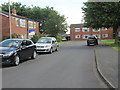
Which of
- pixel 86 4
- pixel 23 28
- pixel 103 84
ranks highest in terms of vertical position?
pixel 86 4

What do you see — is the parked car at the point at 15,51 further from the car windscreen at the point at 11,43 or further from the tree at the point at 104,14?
the tree at the point at 104,14

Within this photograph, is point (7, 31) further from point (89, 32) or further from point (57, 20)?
point (89, 32)

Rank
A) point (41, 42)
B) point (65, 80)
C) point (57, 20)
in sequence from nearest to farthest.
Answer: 1. point (65, 80)
2. point (41, 42)
3. point (57, 20)

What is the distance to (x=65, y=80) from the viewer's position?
292 inches

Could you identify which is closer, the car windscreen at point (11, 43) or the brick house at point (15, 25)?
the car windscreen at point (11, 43)

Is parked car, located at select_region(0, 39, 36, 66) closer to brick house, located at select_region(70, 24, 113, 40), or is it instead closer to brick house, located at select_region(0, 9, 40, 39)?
brick house, located at select_region(0, 9, 40, 39)

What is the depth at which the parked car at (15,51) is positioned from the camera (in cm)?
1080

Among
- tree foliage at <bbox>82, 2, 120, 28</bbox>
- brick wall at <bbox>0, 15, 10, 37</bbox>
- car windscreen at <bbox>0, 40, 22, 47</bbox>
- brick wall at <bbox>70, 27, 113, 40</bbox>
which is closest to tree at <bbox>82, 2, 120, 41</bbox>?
tree foliage at <bbox>82, 2, 120, 28</bbox>

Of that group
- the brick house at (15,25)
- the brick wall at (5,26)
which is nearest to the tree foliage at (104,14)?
the brick house at (15,25)

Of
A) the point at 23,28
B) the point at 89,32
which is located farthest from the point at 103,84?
the point at 89,32

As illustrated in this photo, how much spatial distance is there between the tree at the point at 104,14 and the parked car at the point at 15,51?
15250 millimetres

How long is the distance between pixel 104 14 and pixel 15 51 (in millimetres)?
18627

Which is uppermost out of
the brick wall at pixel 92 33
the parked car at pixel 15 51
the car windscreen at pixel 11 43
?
the brick wall at pixel 92 33

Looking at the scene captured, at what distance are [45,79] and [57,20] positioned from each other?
4293cm
